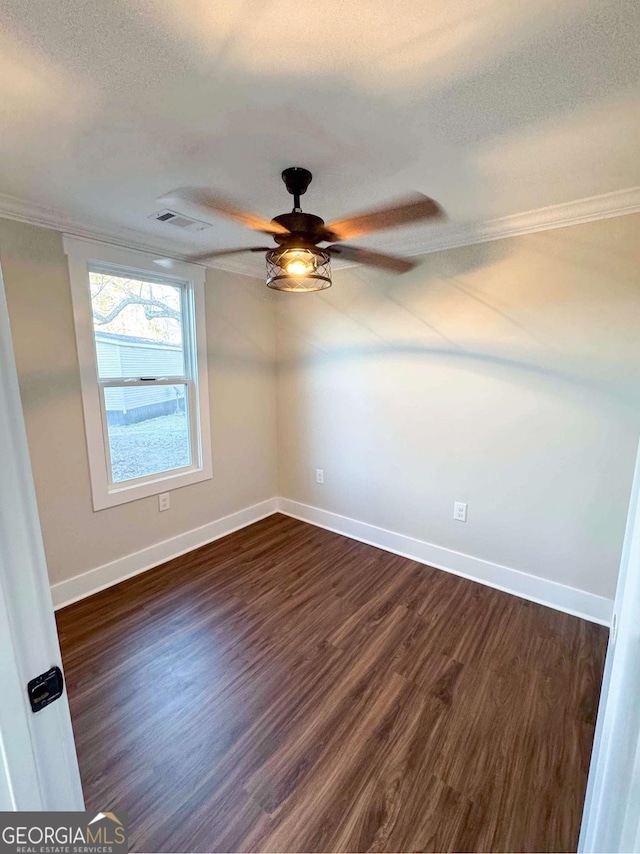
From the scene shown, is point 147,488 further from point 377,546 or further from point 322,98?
point 322,98

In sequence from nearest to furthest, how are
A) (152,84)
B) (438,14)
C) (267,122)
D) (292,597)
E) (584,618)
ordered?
(438,14) < (152,84) < (267,122) < (584,618) < (292,597)

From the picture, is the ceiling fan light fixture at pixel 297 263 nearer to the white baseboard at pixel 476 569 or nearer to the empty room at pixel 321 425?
the empty room at pixel 321 425

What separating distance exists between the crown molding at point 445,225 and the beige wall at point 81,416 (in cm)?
9

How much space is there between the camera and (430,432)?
2.66 metres

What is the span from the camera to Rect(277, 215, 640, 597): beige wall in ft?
6.52

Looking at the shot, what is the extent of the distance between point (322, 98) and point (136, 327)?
194 centimetres

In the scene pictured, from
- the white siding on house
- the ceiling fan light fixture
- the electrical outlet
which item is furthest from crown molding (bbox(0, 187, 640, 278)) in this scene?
the electrical outlet

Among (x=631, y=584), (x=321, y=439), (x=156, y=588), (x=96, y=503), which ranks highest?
(x=631, y=584)

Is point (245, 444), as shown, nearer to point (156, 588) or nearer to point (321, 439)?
point (321, 439)

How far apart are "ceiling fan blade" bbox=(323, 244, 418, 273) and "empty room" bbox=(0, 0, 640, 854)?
3 cm

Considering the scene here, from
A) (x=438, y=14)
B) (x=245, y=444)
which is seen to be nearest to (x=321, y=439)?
(x=245, y=444)

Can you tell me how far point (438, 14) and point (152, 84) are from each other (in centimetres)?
83

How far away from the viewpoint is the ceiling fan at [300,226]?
1.44m

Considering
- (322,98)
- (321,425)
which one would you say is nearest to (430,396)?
(321,425)
